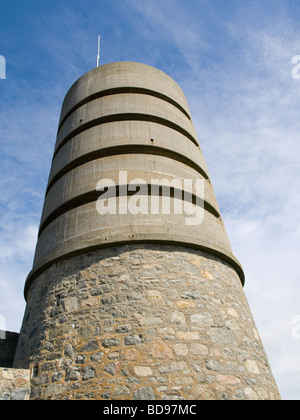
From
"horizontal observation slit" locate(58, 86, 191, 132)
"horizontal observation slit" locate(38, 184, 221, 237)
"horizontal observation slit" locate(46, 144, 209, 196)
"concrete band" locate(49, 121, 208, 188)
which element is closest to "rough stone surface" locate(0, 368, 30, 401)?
"horizontal observation slit" locate(38, 184, 221, 237)

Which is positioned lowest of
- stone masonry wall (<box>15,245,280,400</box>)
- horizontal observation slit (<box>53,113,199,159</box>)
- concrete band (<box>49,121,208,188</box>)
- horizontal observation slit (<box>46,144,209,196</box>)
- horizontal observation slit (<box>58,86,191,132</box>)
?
stone masonry wall (<box>15,245,280,400</box>)

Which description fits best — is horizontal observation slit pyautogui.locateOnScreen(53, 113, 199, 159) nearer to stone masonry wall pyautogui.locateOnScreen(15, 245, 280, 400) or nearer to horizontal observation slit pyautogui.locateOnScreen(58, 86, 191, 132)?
horizontal observation slit pyautogui.locateOnScreen(58, 86, 191, 132)

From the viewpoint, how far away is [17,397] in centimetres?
418

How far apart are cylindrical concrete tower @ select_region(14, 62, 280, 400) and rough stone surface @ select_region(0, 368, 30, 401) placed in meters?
0.12

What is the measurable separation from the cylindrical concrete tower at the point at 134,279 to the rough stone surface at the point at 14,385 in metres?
0.12

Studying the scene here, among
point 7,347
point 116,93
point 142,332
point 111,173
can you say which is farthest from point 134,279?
point 116,93

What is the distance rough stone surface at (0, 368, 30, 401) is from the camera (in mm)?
4160

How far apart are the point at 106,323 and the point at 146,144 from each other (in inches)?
146

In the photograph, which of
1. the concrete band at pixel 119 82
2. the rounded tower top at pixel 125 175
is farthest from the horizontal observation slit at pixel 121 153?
the concrete band at pixel 119 82

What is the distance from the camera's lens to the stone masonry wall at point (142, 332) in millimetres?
3961

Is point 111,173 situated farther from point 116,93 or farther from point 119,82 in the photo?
point 119,82
